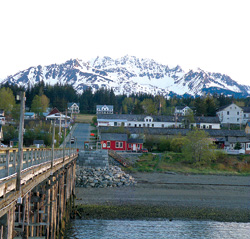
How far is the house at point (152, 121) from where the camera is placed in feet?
346

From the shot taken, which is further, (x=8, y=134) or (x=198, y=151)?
(x=8, y=134)

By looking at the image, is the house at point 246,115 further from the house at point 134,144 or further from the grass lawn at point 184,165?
the house at point 134,144

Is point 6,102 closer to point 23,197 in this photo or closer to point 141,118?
point 141,118

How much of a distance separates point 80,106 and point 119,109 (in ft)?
63.4

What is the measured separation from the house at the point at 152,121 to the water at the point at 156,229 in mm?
74371

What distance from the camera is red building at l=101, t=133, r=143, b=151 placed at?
7206 centimetres

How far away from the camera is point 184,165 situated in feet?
205

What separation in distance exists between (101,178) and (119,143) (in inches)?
961

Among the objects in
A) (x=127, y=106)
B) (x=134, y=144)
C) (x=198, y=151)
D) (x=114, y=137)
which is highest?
(x=127, y=106)

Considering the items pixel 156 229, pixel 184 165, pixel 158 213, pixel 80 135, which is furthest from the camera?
pixel 80 135

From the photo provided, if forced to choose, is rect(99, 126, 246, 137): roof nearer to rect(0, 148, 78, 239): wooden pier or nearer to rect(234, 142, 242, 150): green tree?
rect(234, 142, 242, 150): green tree

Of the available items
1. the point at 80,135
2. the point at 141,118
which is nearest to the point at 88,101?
the point at 141,118

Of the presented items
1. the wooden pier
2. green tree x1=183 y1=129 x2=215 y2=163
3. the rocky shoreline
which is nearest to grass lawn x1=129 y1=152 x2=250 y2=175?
green tree x1=183 y1=129 x2=215 y2=163

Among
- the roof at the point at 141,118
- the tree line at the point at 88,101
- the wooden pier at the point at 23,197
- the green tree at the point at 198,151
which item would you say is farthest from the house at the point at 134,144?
the wooden pier at the point at 23,197
